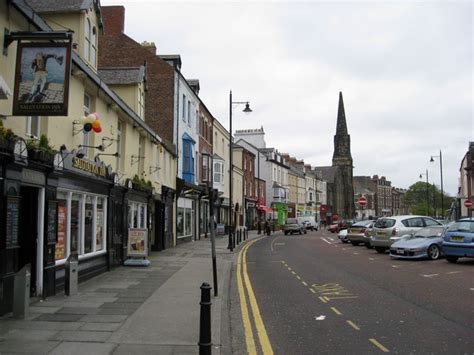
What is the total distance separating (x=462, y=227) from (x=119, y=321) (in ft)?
44.4

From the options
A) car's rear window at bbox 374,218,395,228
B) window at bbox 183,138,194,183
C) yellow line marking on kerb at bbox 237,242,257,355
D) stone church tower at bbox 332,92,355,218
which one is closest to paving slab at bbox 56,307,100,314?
yellow line marking on kerb at bbox 237,242,257,355

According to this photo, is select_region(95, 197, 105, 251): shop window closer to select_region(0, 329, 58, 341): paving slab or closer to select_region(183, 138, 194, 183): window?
select_region(0, 329, 58, 341): paving slab

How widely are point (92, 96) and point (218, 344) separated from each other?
31.1 feet

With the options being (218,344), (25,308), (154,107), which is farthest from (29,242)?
(154,107)

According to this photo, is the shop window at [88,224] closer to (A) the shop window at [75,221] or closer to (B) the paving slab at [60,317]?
(A) the shop window at [75,221]

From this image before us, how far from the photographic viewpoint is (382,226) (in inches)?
858

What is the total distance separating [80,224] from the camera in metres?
12.6

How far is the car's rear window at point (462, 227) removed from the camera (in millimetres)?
16703

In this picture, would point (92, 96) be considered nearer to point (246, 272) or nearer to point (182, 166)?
point (246, 272)

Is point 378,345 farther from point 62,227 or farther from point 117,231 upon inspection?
point 117,231

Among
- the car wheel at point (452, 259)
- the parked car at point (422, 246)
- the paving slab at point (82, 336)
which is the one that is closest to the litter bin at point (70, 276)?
the paving slab at point (82, 336)

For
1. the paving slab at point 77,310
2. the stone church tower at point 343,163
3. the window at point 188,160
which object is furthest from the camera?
the stone church tower at point 343,163

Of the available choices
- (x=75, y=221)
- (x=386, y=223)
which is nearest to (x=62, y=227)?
(x=75, y=221)

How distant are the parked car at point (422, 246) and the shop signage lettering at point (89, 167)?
11.5 meters
